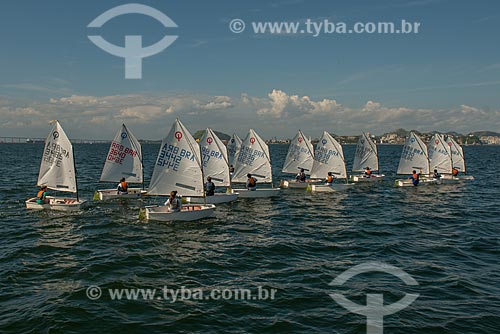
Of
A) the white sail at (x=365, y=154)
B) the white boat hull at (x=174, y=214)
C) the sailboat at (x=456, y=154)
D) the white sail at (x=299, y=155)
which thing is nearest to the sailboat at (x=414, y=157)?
the white sail at (x=365, y=154)

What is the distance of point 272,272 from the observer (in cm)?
1839

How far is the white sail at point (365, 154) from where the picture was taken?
51250mm

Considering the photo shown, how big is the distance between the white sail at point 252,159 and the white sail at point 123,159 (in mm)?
10770

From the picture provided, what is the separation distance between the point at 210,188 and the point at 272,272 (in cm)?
1743

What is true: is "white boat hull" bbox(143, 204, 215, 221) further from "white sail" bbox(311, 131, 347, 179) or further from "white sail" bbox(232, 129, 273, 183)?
"white sail" bbox(311, 131, 347, 179)

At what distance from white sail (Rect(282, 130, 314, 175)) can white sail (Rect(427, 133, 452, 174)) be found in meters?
19.7

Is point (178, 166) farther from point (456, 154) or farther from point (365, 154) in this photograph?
point (456, 154)

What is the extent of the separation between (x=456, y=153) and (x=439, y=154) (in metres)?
5.57

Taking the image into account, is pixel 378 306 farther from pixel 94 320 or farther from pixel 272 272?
pixel 94 320

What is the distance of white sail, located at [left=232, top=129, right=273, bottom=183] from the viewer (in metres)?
41.1

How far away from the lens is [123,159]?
37500 mm

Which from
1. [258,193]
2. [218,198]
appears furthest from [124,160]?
[258,193]

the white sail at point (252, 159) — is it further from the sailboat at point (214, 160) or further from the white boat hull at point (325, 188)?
the white boat hull at point (325, 188)

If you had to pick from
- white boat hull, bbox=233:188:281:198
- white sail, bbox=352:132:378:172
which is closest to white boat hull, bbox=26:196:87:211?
white boat hull, bbox=233:188:281:198
